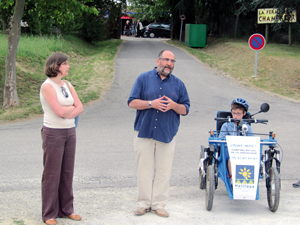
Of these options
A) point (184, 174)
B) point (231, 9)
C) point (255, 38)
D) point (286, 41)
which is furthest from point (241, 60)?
point (184, 174)

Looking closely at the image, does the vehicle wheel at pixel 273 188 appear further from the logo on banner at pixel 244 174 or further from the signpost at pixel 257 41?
the signpost at pixel 257 41

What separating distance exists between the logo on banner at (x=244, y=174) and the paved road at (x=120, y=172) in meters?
0.42

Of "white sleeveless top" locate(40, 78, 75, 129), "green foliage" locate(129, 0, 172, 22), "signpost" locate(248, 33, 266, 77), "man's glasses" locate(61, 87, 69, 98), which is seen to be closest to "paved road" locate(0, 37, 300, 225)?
"white sleeveless top" locate(40, 78, 75, 129)

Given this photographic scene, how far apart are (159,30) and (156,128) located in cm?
4094

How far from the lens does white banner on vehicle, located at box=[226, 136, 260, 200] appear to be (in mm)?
4352

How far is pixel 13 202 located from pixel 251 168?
9.64ft

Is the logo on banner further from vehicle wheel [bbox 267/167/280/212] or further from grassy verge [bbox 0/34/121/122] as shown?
grassy verge [bbox 0/34/121/122]

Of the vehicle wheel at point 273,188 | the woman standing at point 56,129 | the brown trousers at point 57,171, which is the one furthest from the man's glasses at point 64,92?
the vehicle wheel at point 273,188

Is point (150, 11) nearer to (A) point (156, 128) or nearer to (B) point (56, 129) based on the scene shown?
(A) point (156, 128)

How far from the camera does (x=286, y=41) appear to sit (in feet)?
91.4

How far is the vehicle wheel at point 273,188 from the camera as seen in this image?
4.39m

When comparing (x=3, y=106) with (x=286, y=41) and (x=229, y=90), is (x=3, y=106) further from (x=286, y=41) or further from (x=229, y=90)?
(x=286, y=41)

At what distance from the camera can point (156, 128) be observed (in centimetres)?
431

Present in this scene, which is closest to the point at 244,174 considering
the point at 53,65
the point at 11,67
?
the point at 53,65
